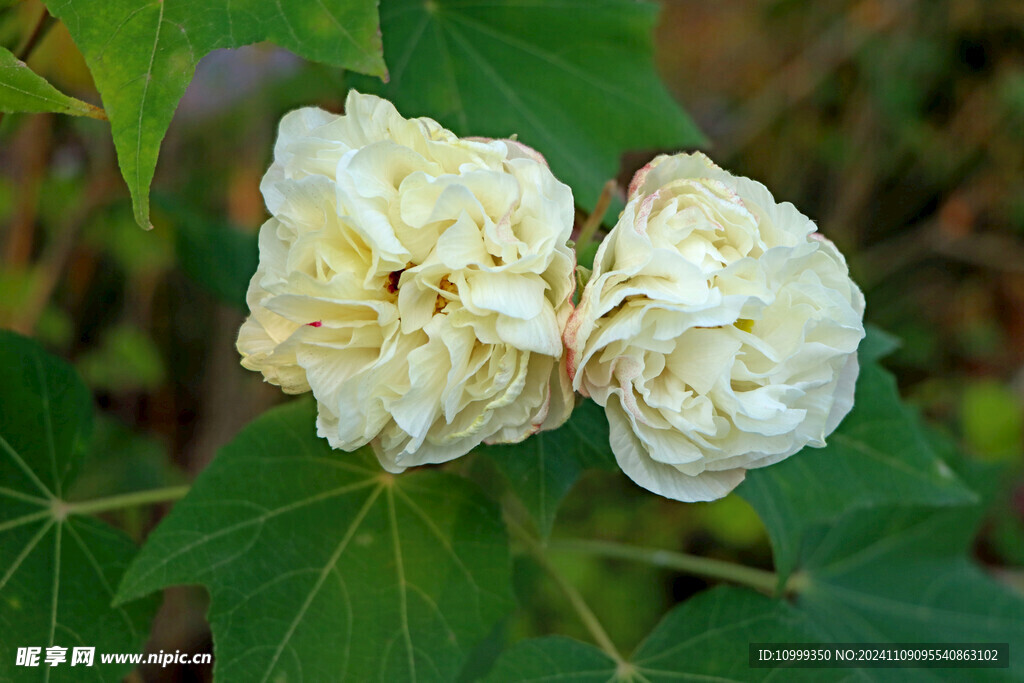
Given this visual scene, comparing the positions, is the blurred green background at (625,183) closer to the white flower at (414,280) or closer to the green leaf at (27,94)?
the green leaf at (27,94)

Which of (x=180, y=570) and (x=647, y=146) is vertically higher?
(x=647, y=146)

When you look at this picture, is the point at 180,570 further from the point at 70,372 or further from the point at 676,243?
the point at 676,243

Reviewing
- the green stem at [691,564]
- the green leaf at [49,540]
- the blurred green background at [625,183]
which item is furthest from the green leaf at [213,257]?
the green stem at [691,564]

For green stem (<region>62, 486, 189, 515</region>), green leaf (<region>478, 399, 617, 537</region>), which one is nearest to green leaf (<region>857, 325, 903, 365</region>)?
green leaf (<region>478, 399, 617, 537</region>)

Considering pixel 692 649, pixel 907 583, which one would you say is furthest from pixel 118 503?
pixel 907 583

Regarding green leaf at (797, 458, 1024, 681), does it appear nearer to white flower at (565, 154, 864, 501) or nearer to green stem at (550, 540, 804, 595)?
green stem at (550, 540, 804, 595)

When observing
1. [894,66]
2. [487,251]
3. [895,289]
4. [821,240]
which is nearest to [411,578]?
[487,251]
